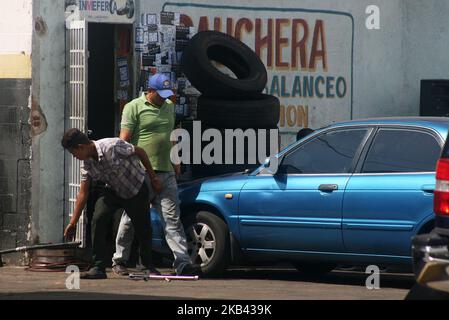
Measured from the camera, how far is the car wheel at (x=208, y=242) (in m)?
12.7

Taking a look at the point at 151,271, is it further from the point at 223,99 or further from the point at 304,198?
the point at 223,99

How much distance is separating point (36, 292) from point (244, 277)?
268 centimetres

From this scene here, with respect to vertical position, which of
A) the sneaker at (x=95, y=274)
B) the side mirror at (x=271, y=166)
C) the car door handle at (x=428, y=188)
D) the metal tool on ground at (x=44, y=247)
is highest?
the side mirror at (x=271, y=166)

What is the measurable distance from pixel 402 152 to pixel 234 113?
3067mm

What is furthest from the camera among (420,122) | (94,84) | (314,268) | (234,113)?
(94,84)

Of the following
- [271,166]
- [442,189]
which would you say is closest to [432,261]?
[442,189]

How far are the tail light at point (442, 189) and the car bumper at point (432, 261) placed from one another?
228 mm

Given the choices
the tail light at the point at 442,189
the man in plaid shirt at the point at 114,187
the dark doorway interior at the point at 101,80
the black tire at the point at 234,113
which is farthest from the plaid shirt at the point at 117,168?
the tail light at the point at 442,189

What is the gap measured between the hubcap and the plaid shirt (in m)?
0.96

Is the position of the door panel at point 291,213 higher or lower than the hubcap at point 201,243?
higher

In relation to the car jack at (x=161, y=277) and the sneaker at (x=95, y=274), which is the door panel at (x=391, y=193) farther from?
the sneaker at (x=95, y=274)

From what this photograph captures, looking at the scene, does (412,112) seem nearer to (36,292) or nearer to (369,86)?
(369,86)

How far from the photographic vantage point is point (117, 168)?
1212 centimetres

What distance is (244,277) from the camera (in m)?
13.2
